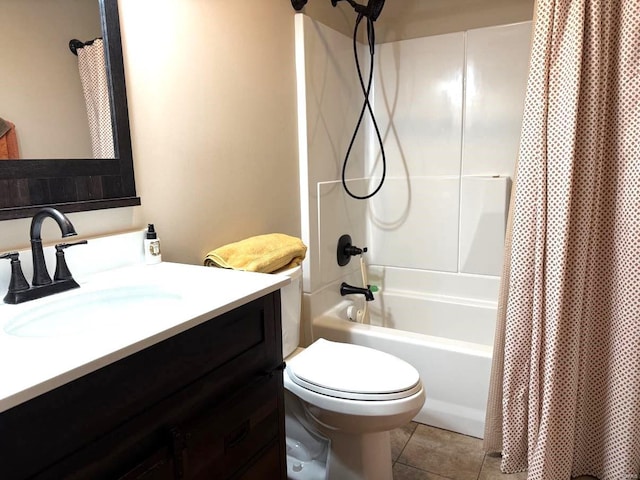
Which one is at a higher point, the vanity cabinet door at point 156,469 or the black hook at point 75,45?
the black hook at point 75,45

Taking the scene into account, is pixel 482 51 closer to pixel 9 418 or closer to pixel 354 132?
pixel 354 132

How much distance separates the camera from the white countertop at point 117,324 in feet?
2.17

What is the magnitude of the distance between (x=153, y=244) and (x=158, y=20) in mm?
706

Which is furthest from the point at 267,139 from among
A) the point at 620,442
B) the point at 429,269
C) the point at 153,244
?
the point at 620,442

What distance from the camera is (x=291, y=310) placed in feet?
5.30

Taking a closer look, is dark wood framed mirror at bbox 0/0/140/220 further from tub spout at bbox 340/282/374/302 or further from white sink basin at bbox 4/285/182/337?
tub spout at bbox 340/282/374/302

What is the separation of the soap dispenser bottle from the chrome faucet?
26 centimetres

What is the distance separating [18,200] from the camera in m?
1.07

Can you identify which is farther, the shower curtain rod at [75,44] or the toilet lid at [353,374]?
the toilet lid at [353,374]

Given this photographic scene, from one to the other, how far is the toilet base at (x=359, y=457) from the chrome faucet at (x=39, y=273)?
3.32 feet

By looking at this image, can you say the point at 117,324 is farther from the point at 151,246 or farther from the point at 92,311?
the point at 151,246

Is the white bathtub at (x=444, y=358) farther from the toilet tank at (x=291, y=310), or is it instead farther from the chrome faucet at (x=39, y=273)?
the chrome faucet at (x=39, y=273)

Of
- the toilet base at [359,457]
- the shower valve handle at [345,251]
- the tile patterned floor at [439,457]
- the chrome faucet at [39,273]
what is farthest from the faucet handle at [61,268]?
the shower valve handle at [345,251]

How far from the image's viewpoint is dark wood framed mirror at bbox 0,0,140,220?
106 cm
